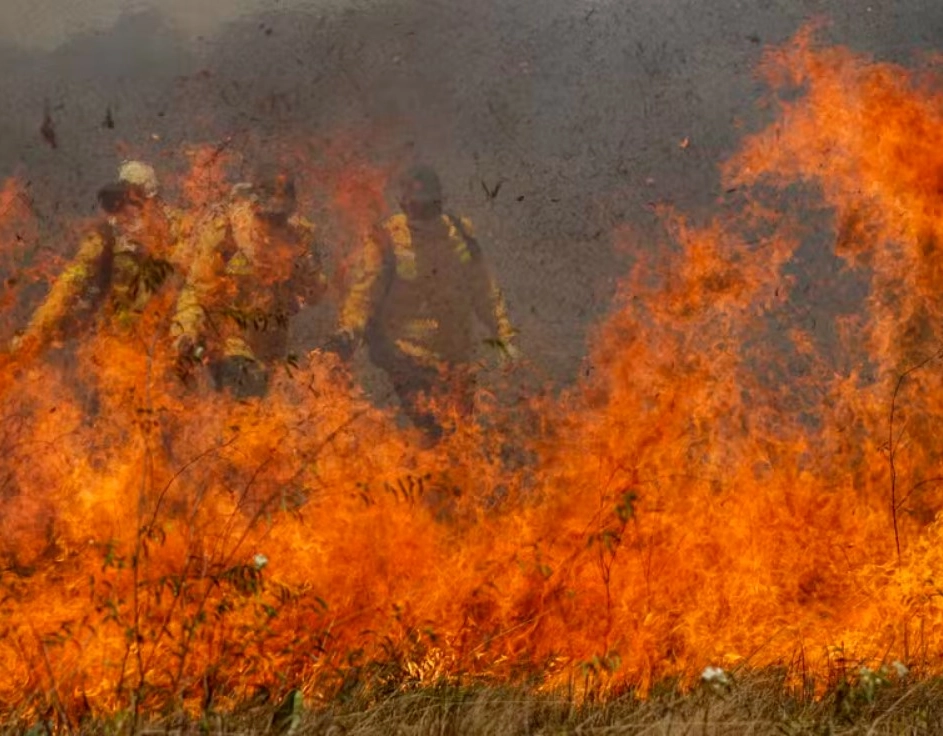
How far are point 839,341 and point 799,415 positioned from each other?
0.46 m

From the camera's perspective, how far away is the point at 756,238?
278 inches

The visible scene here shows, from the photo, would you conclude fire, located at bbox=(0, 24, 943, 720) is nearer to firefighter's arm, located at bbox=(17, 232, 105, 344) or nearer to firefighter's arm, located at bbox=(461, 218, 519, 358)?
firefighter's arm, located at bbox=(17, 232, 105, 344)

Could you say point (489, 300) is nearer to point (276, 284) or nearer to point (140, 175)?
point (276, 284)

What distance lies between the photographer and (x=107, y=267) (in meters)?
6.92

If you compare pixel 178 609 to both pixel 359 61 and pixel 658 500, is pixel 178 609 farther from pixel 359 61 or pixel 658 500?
pixel 359 61

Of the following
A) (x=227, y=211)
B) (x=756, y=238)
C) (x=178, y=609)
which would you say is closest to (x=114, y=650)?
(x=178, y=609)

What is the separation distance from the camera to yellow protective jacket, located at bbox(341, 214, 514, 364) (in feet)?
23.2

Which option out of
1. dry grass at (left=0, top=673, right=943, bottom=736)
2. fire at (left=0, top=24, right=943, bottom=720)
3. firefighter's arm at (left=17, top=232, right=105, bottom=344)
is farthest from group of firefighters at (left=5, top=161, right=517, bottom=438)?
dry grass at (left=0, top=673, right=943, bottom=736)

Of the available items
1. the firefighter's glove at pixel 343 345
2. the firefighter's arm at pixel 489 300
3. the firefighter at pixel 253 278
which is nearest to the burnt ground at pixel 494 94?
the firefighter's arm at pixel 489 300

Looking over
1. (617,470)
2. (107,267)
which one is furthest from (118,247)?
(617,470)

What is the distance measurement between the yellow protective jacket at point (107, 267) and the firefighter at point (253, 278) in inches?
7.8

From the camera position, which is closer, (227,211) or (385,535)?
(385,535)

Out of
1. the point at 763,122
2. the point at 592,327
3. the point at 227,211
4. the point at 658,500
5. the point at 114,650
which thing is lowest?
the point at 114,650

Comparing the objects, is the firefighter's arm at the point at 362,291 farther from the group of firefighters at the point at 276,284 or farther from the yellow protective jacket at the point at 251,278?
the yellow protective jacket at the point at 251,278
